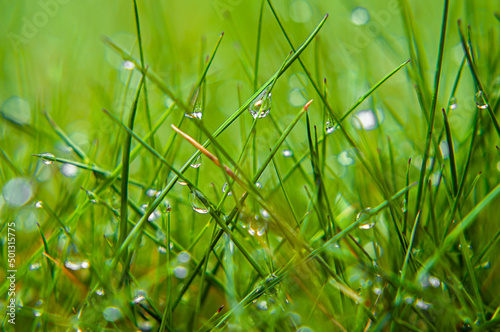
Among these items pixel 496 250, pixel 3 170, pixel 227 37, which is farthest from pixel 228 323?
pixel 227 37

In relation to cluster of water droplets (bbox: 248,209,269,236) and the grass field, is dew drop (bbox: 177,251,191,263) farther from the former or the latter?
cluster of water droplets (bbox: 248,209,269,236)

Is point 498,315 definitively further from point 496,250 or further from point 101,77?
point 101,77

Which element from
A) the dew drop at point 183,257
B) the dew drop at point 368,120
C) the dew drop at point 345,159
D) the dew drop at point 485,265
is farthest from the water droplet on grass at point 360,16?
the dew drop at point 183,257

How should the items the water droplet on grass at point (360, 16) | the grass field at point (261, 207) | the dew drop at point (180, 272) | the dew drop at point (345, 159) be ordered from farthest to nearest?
the water droplet on grass at point (360, 16) → the dew drop at point (345, 159) → the dew drop at point (180, 272) → the grass field at point (261, 207)

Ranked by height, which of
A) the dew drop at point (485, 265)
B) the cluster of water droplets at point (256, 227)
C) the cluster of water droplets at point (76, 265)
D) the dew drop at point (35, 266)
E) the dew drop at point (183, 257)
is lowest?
the dew drop at point (485, 265)

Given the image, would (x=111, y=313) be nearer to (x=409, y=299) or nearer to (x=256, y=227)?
(x=256, y=227)

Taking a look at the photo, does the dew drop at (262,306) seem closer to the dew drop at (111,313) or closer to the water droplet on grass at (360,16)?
the dew drop at (111,313)

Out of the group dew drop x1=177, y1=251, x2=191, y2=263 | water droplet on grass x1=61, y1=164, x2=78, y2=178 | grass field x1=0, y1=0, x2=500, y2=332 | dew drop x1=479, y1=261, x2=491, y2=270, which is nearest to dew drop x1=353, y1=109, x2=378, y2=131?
grass field x1=0, y1=0, x2=500, y2=332
